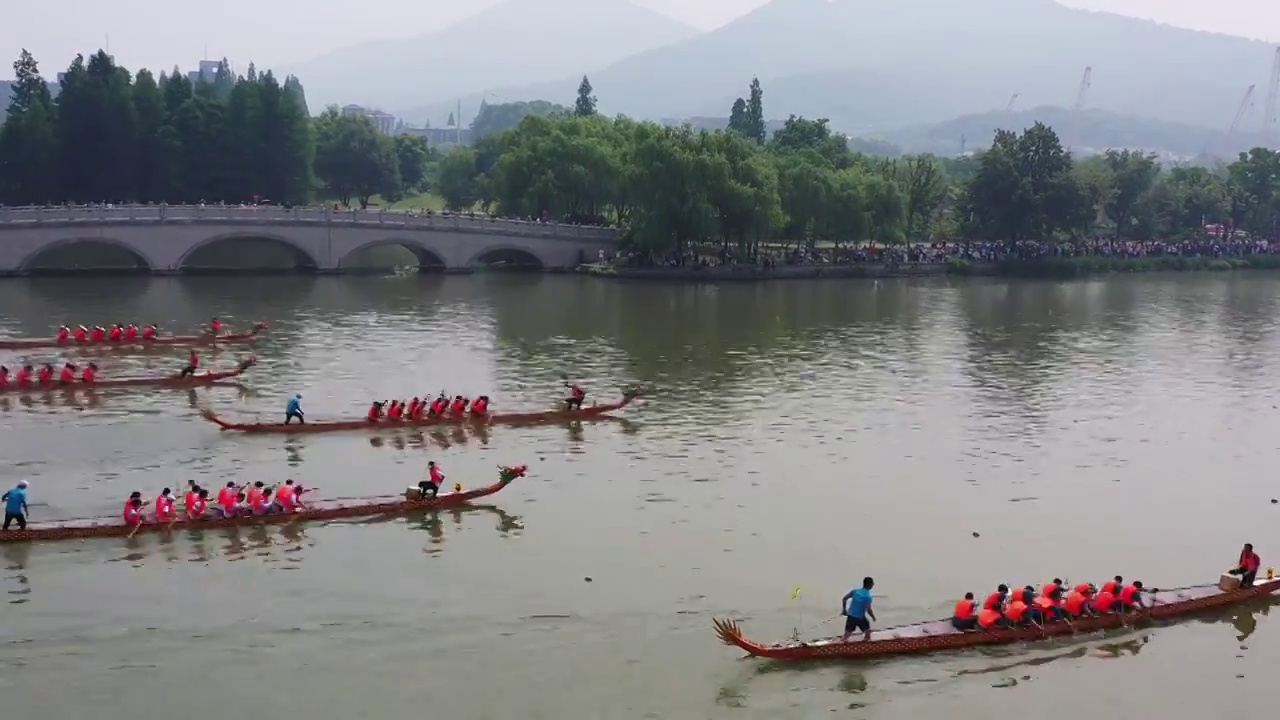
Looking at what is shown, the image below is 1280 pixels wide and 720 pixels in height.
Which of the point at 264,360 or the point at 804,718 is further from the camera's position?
the point at 264,360

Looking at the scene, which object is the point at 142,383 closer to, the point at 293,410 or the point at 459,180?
the point at 293,410

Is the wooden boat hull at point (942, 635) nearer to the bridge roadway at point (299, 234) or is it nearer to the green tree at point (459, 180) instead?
the bridge roadway at point (299, 234)

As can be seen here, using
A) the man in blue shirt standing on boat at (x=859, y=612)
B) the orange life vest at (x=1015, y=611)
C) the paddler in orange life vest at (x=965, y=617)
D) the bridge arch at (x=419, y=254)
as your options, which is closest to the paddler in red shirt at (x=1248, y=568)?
the orange life vest at (x=1015, y=611)

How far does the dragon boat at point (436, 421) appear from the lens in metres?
33.0

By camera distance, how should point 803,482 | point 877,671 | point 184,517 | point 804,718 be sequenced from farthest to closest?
point 803,482, point 184,517, point 877,671, point 804,718

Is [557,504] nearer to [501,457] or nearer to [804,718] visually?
[501,457]

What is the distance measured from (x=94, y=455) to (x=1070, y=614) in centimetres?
2203

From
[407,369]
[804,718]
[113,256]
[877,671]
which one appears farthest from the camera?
[113,256]

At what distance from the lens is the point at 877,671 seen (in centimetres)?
1967

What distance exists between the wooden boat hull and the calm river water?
10.0 inches

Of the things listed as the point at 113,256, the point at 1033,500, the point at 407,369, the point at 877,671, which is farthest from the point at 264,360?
the point at 113,256

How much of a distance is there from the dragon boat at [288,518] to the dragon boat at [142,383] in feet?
48.4

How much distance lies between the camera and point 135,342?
4559cm

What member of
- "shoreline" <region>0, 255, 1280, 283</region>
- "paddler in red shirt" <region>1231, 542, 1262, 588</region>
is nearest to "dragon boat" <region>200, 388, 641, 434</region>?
"paddler in red shirt" <region>1231, 542, 1262, 588</region>
